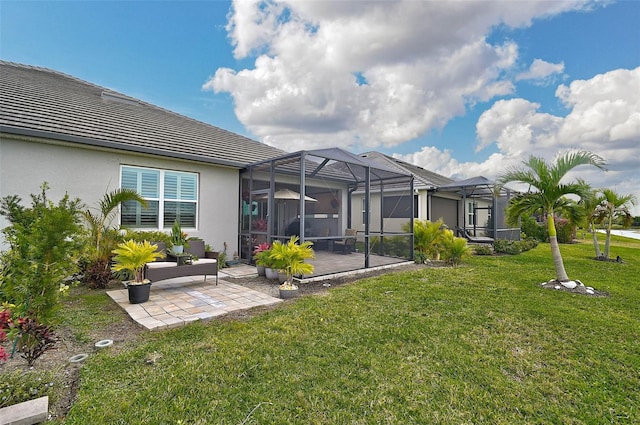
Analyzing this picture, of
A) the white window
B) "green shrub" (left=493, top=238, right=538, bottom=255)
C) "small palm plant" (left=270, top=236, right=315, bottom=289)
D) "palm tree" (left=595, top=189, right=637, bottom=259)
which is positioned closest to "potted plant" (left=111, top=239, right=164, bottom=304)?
"small palm plant" (left=270, top=236, right=315, bottom=289)

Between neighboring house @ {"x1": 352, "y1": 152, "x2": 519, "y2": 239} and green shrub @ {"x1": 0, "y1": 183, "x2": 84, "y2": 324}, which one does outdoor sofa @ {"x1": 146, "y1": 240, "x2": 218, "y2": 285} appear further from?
neighboring house @ {"x1": 352, "y1": 152, "x2": 519, "y2": 239}

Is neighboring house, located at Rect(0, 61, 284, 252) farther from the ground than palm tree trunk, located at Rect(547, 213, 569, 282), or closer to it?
farther from the ground

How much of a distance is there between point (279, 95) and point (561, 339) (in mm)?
13000

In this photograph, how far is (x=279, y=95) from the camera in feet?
43.1

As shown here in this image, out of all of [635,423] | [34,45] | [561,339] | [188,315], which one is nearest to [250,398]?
[188,315]

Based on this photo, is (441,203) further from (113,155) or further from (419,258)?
(113,155)

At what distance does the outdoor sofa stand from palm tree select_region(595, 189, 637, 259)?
13.6 m

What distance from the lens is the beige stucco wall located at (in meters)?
5.84

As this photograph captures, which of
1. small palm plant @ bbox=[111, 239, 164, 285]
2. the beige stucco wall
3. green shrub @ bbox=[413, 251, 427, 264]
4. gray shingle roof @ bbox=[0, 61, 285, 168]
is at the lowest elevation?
green shrub @ bbox=[413, 251, 427, 264]

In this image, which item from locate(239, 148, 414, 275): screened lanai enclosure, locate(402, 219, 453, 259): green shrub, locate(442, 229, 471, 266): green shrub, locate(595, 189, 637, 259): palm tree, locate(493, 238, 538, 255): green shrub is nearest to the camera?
locate(239, 148, 414, 275): screened lanai enclosure

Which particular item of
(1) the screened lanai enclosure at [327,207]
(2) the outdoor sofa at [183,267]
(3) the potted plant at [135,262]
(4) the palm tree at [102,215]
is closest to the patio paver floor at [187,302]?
(3) the potted plant at [135,262]

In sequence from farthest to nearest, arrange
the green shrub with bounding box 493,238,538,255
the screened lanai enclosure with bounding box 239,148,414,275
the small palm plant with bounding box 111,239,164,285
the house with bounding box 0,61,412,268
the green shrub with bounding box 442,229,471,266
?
the green shrub with bounding box 493,238,538,255
the green shrub with bounding box 442,229,471,266
the screened lanai enclosure with bounding box 239,148,414,275
the house with bounding box 0,61,412,268
the small palm plant with bounding box 111,239,164,285

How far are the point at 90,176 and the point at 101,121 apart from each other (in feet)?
6.65

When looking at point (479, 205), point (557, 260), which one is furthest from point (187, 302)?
point (479, 205)
